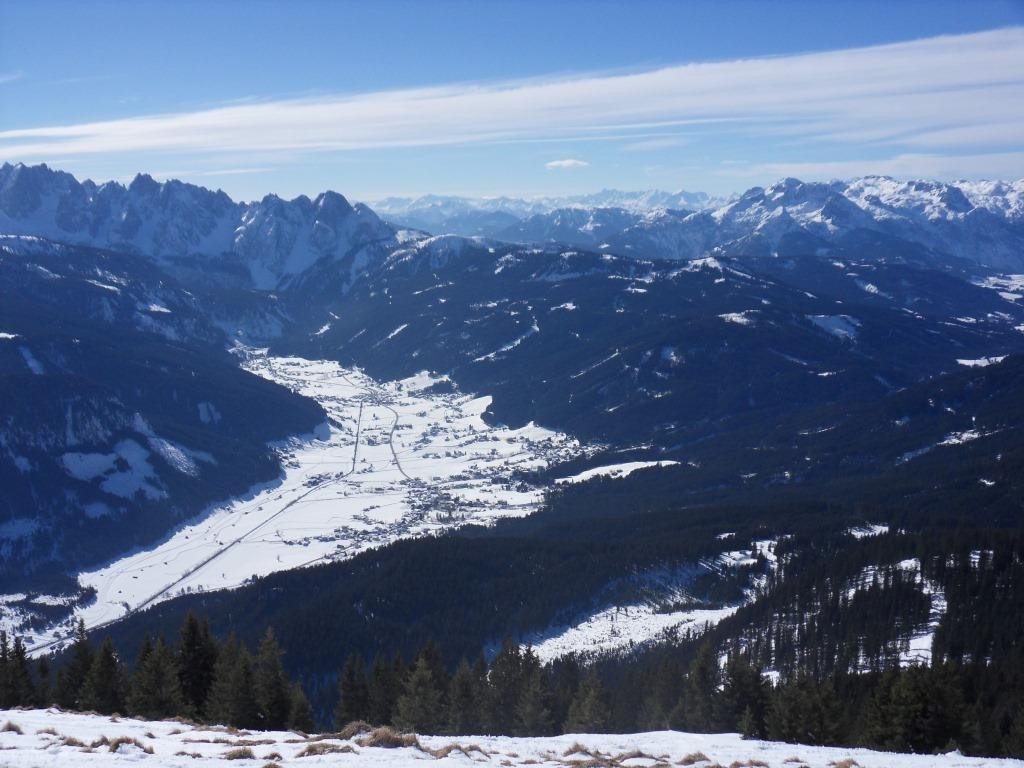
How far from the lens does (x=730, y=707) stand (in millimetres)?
68375

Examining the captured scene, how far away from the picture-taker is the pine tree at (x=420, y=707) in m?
67.9

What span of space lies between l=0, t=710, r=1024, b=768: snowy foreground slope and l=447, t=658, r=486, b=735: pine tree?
19983mm

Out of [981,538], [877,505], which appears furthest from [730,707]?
[877,505]

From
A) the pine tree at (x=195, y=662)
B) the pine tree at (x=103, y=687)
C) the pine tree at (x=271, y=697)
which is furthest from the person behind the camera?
the pine tree at (x=195, y=662)

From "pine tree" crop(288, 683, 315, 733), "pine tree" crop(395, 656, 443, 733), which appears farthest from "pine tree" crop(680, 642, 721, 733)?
"pine tree" crop(288, 683, 315, 733)

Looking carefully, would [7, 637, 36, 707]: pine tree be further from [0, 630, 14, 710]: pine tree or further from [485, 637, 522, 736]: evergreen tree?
[485, 637, 522, 736]: evergreen tree

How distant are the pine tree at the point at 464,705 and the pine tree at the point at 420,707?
4.30 ft

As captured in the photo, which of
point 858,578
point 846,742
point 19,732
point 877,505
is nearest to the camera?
point 19,732

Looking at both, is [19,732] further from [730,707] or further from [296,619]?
[296,619]

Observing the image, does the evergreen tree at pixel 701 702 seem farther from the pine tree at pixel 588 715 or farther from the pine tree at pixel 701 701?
the pine tree at pixel 588 715

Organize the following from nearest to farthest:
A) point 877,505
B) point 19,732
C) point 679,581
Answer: point 19,732 < point 679,581 < point 877,505

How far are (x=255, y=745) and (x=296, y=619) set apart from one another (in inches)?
4059

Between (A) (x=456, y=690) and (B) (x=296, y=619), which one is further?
(B) (x=296, y=619)

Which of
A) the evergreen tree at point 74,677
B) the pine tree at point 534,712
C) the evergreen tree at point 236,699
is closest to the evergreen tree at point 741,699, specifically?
the pine tree at point 534,712
